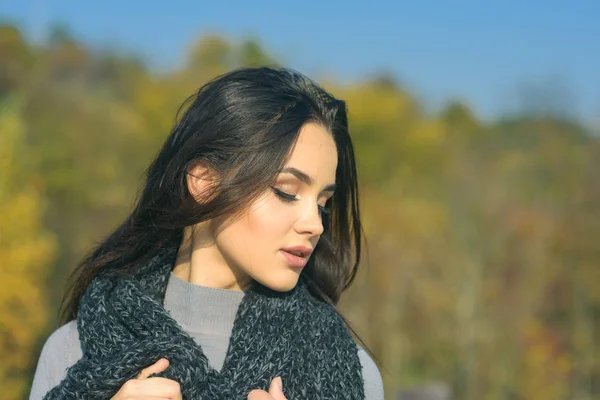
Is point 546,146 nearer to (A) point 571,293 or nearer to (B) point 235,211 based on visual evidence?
(A) point 571,293

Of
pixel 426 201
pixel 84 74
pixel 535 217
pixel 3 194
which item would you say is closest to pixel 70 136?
pixel 3 194

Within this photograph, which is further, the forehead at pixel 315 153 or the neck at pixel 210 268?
the neck at pixel 210 268

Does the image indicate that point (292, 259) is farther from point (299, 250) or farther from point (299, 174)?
point (299, 174)

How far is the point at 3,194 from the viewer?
16766 millimetres

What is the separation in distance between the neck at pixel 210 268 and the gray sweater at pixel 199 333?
0.9 inches

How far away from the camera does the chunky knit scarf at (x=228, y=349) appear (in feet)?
5.51

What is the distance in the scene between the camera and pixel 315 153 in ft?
5.87

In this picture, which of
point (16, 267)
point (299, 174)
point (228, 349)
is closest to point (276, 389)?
point (228, 349)

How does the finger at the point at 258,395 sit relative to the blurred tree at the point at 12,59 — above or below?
below

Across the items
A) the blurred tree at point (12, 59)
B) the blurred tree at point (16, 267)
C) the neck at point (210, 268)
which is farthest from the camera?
the blurred tree at point (12, 59)

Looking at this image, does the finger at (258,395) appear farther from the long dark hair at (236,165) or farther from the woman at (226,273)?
the long dark hair at (236,165)

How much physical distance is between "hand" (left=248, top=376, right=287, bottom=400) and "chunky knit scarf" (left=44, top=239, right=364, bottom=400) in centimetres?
4

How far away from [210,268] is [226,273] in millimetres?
41

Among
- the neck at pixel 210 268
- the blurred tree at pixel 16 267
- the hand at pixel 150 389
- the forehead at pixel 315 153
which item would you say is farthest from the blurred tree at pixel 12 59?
the hand at pixel 150 389
